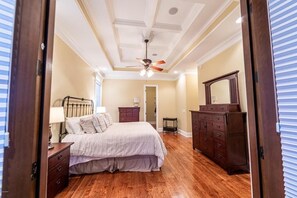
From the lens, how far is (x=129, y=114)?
642 cm

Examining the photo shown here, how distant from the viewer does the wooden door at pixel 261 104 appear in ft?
2.48

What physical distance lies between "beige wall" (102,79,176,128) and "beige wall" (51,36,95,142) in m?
2.41

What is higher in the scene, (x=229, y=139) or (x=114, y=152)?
(x=229, y=139)

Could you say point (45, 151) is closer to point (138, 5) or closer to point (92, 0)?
point (92, 0)

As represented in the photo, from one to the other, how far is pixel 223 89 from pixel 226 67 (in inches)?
21.0

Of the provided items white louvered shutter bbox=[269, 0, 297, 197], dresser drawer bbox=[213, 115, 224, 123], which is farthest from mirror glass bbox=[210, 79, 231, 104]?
white louvered shutter bbox=[269, 0, 297, 197]

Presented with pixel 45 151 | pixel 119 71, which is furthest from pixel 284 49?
pixel 119 71

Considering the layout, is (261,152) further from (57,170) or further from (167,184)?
(57,170)

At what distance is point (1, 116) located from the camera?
1.88 feet

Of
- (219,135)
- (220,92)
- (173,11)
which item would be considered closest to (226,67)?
(220,92)

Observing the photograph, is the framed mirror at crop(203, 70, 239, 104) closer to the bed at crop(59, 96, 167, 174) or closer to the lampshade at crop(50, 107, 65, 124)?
the bed at crop(59, 96, 167, 174)

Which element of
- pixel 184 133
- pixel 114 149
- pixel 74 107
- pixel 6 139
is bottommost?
pixel 184 133

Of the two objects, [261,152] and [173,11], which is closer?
[261,152]

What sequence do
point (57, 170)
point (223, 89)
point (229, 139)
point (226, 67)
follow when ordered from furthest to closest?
point (223, 89) < point (226, 67) < point (229, 139) < point (57, 170)
